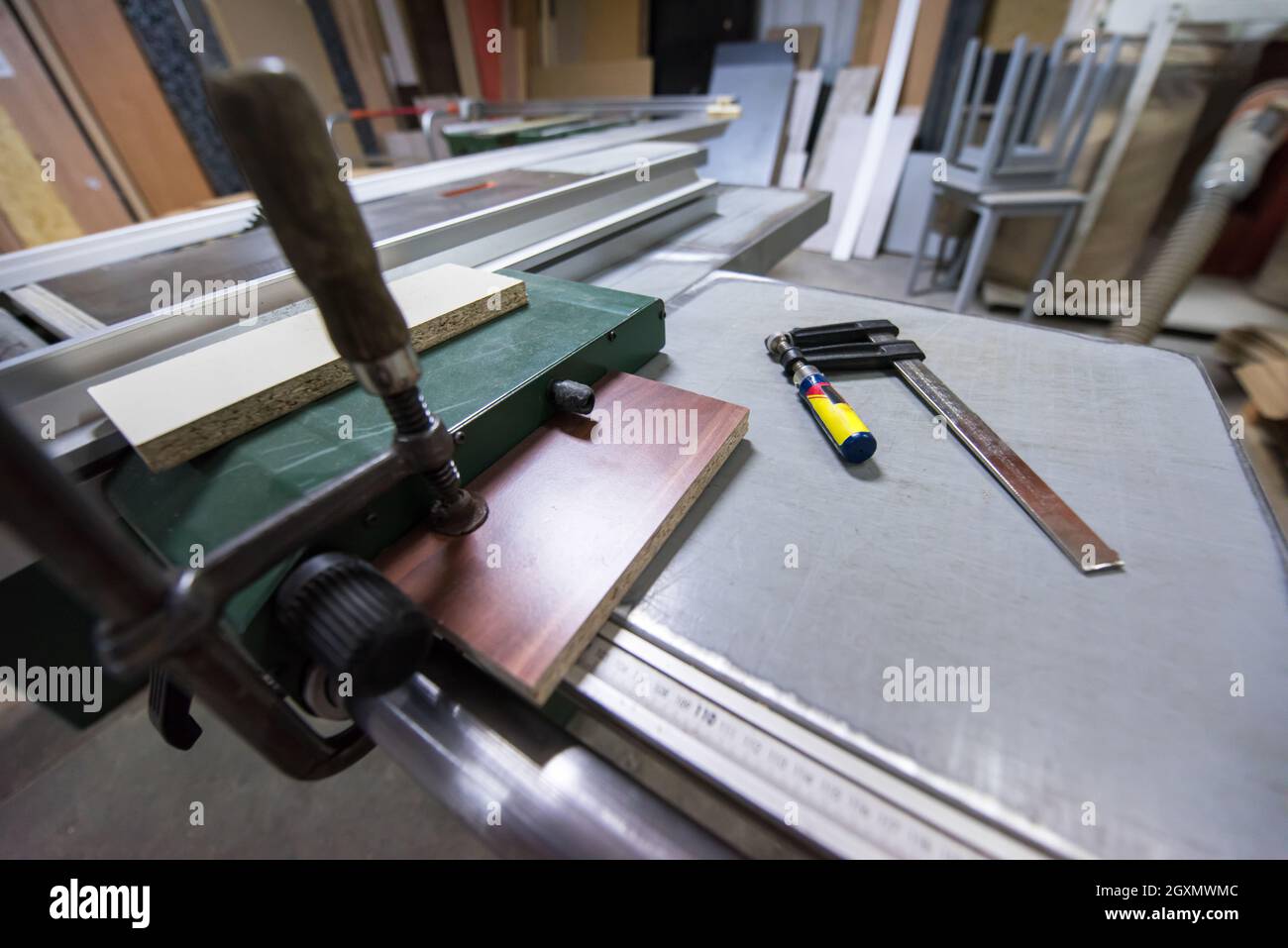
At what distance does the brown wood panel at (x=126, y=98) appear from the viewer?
2.55 meters

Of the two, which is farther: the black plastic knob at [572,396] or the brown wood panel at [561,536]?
the black plastic knob at [572,396]

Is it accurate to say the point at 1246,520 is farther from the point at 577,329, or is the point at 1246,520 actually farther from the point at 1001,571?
the point at 577,329

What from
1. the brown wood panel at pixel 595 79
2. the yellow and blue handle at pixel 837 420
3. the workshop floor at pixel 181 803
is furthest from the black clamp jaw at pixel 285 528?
the brown wood panel at pixel 595 79

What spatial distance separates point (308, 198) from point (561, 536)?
0.34 m

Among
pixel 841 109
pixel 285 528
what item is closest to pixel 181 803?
pixel 285 528

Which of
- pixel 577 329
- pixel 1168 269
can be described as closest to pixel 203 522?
pixel 577 329

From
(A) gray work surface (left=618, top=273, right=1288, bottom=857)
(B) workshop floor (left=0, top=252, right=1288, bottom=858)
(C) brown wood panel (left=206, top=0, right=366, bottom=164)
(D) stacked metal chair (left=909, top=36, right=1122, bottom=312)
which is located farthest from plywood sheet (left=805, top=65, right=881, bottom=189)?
(A) gray work surface (left=618, top=273, right=1288, bottom=857)

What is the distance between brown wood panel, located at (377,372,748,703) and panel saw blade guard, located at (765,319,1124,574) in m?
0.22

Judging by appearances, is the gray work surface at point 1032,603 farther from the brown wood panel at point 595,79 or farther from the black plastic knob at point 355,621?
the brown wood panel at point 595,79

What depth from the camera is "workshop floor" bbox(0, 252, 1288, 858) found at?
111 centimetres

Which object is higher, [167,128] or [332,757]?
[167,128]
